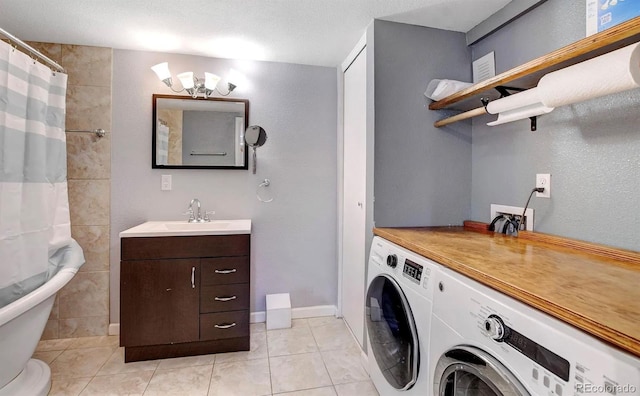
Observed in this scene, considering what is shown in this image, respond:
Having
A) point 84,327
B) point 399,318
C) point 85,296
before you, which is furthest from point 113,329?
Answer: point 399,318

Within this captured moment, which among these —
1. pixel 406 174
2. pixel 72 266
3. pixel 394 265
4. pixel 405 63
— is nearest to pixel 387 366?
pixel 394 265

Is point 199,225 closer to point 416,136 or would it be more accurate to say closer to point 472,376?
point 416,136

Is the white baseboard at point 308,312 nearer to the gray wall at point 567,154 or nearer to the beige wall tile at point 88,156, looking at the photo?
the gray wall at point 567,154

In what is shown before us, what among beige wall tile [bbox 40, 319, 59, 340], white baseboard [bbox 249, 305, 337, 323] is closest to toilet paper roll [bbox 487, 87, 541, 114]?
white baseboard [bbox 249, 305, 337, 323]

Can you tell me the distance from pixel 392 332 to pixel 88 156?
7.81 ft

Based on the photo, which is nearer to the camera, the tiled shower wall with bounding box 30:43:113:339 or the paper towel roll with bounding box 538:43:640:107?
the paper towel roll with bounding box 538:43:640:107

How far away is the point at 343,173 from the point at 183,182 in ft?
4.18

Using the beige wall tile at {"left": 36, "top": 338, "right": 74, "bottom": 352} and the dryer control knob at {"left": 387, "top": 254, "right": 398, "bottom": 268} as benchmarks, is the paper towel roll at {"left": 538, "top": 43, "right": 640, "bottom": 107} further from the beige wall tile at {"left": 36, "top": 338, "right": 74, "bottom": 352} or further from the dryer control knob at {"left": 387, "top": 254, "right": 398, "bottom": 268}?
the beige wall tile at {"left": 36, "top": 338, "right": 74, "bottom": 352}

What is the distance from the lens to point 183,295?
1856mm

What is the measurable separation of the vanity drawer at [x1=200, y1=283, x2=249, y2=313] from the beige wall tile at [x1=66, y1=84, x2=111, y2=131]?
56.8 inches

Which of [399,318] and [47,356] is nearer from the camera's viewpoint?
[399,318]

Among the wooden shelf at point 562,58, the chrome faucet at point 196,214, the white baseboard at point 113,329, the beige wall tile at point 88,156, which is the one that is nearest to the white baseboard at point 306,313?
the chrome faucet at point 196,214

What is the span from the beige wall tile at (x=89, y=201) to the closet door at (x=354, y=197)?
1.81m

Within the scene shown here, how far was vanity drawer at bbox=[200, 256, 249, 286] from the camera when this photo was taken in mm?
1891
